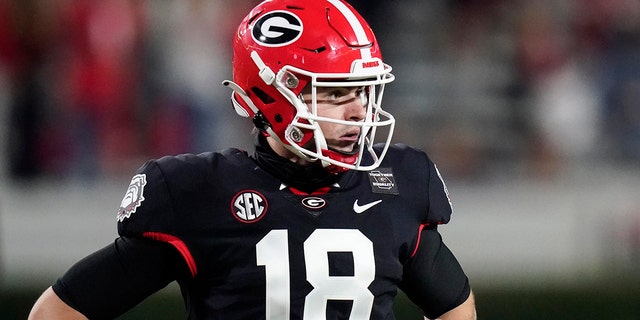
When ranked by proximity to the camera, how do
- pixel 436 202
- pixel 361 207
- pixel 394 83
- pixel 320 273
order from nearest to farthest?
pixel 320 273, pixel 361 207, pixel 436 202, pixel 394 83

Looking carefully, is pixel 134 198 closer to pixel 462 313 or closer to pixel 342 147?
pixel 342 147

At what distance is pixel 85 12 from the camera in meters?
5.66

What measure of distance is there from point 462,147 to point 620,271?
1154 mm

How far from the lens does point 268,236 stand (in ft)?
7.25

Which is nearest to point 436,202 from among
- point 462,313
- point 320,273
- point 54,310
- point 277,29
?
point 462,313

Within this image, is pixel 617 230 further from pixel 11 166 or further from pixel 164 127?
pixel 11 166

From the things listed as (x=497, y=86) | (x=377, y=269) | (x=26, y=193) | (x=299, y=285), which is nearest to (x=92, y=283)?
(x=299, y=285)

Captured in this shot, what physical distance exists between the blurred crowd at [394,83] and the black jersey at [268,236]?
3263 mm

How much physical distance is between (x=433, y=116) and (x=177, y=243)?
384cm

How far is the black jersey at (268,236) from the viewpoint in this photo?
2178mm

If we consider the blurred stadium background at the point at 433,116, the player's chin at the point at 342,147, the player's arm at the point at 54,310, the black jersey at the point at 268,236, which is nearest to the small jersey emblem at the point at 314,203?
the black jersey at the point at 268,236

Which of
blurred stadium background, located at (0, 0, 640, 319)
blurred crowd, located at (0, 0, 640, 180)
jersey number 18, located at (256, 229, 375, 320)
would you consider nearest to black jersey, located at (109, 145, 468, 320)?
jersey number 18, located at (256, 229, 375, 320)

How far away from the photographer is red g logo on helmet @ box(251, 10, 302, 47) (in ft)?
7.54

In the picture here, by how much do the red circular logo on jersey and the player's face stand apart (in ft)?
0.57
